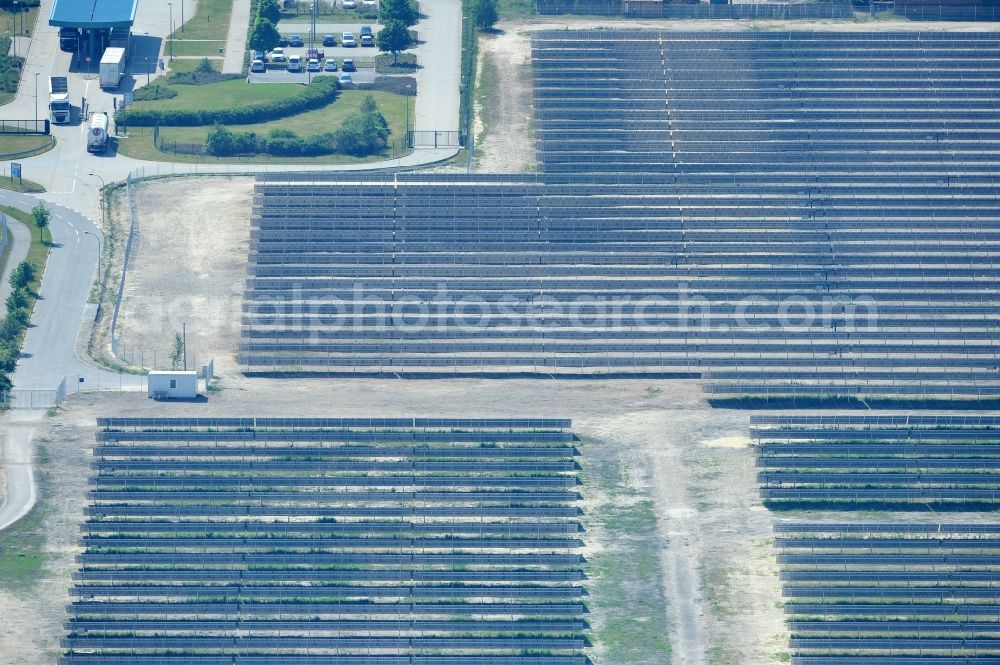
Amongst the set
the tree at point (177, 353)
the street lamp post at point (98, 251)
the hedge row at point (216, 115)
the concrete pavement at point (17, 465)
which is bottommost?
the concrete pavement at point (17, 465)

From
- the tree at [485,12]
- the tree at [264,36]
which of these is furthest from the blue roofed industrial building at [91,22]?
the tree at [485,12]

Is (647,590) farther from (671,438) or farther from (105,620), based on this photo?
Answer: (105,620)

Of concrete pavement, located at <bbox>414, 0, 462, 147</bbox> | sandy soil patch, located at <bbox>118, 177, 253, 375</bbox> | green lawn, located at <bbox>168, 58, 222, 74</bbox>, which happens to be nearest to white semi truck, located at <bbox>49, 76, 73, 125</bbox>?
green lawn, located at <bbox>168, 58, 222, 74</bbox>

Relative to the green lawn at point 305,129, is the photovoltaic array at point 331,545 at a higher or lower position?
lower

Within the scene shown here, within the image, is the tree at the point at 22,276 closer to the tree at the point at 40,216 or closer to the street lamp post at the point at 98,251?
the street lamp post at the point at 98,251

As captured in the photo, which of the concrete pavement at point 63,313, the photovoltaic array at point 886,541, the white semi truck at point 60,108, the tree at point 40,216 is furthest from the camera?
the white semi truck at point 60,108

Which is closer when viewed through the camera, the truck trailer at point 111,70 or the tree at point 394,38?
the truck trailer at point 111,70

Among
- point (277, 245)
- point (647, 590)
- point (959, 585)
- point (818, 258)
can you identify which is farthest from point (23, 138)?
point (959, 585)
